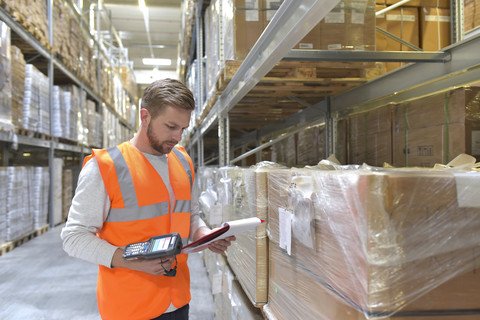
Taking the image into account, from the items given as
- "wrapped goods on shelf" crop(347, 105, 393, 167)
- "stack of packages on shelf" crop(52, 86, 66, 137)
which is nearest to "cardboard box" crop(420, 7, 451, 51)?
"wrapped goods on shelf" crop(347, 105, 393, 167)

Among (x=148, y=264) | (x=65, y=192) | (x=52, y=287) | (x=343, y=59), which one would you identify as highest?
(x=343, y=59)

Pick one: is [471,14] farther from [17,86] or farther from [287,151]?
[17,86]

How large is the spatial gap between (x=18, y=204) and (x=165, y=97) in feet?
14.1

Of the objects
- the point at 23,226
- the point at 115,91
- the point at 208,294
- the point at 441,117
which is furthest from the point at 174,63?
the point at 441,117

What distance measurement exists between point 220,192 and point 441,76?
5.55 ft

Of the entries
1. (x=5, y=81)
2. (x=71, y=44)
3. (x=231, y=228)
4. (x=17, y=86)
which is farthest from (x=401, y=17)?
(x=71, y=44)

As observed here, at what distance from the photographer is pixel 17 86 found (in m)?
4.76

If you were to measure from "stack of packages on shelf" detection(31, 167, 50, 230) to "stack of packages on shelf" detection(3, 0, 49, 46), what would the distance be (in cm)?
206

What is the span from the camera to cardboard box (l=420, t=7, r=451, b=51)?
2789 mm

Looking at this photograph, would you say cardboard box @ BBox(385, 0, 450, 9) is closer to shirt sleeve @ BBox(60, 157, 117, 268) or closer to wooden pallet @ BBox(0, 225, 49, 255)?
shirt sleeve @ BBox(60, 157, 117, 268)

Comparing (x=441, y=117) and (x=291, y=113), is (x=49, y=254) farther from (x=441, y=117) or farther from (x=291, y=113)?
(x=441, y=117)

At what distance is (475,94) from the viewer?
1855 mm

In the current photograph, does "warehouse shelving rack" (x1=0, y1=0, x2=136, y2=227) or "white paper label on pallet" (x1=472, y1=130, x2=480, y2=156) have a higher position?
"warehouse shelving rack" (x1=0, y1=0, x2=136, y2=227)

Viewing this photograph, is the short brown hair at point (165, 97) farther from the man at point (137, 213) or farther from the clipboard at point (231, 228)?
the clipboard at point (231, 228)
